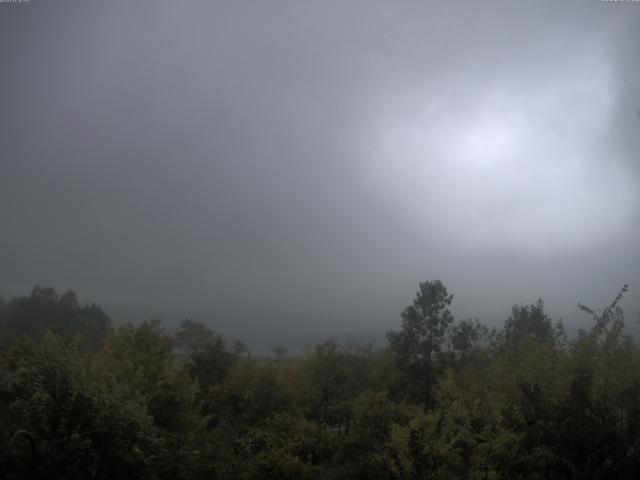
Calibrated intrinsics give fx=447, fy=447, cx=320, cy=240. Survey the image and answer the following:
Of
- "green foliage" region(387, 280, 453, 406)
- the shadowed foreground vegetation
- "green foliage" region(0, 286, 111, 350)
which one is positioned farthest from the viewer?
"green foliage" region(0, 286, 111, 350)

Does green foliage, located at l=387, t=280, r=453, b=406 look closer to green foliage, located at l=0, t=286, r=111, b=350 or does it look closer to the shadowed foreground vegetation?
the shadowed foreground vegetation

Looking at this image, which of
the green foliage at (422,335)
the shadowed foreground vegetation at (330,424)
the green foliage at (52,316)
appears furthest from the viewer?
the green foliage at (52,316)

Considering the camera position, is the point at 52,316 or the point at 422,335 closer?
the point at 422,335

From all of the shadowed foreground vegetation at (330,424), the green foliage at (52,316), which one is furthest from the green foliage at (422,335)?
the green foliage at (52,316)

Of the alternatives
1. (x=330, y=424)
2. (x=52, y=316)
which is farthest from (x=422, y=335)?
(x=52, y=316)

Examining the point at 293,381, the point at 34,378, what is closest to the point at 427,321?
the point at 293,381

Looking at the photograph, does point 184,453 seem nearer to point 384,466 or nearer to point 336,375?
point 384,466

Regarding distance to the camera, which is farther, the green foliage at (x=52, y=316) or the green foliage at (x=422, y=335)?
the green foliage at (x=52, y=316)

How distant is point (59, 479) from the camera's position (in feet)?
35.8

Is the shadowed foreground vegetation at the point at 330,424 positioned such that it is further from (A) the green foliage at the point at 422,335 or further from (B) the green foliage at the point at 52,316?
(B) the green foliage at the point at 52,316

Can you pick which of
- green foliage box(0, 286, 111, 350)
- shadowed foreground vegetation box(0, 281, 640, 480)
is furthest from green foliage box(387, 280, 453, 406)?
green foliage box(0, 286, 111, 350)

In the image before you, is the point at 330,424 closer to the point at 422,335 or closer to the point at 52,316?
the point at 422,335

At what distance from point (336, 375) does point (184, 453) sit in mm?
21556

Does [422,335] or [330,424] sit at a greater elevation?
[422,335]
